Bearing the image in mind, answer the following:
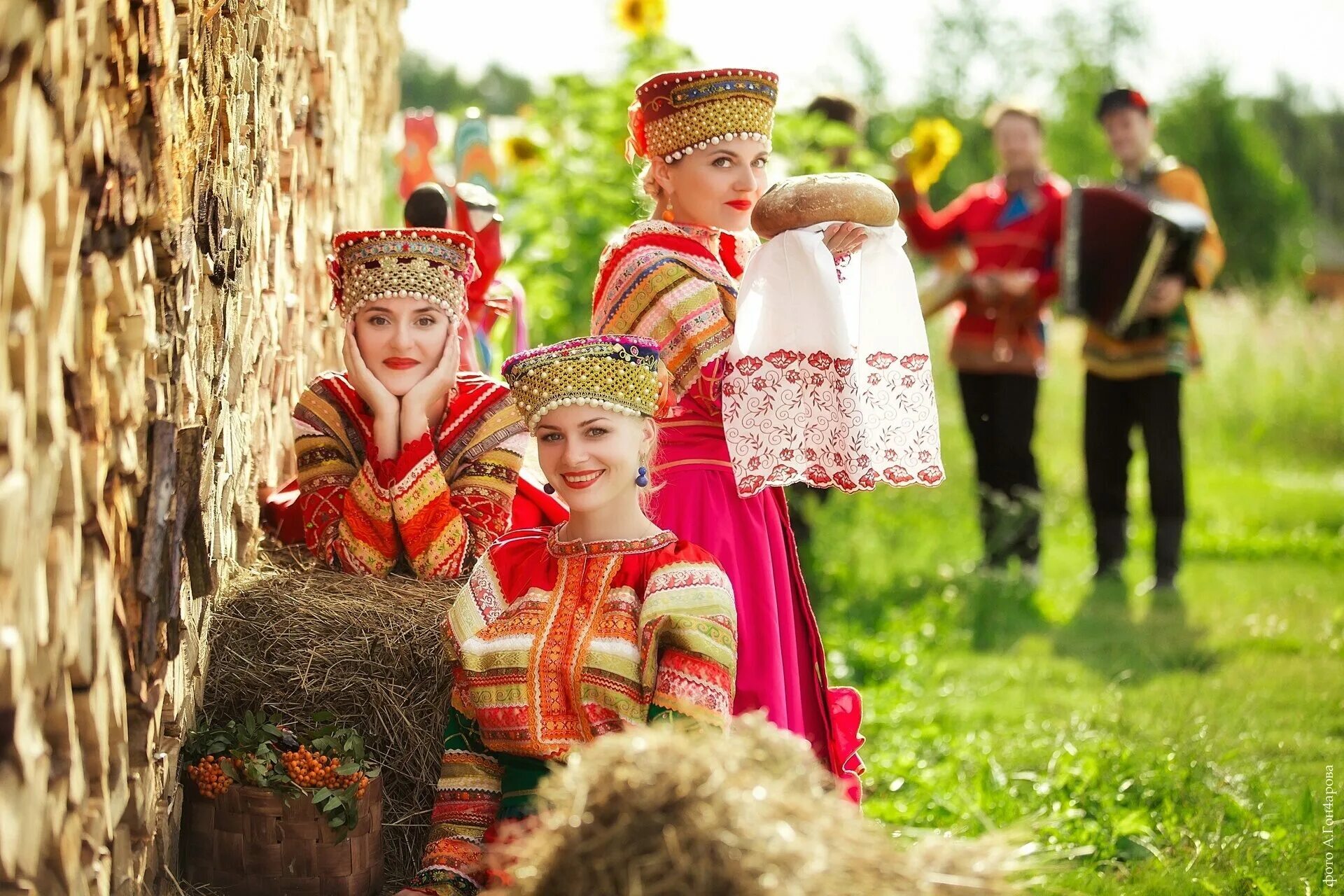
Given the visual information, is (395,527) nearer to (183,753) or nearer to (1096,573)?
(183,753)

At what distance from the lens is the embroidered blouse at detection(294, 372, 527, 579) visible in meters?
3.41

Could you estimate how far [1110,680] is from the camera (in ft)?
18.5

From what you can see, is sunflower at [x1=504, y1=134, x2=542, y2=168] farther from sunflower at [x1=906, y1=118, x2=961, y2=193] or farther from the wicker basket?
the wicker basket

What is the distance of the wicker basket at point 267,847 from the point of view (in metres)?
2.81

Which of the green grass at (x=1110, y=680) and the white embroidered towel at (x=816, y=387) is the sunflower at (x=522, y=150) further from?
the white embroidered towel at (x=816, y=387)

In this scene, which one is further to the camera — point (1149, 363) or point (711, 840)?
point (1149, 363)

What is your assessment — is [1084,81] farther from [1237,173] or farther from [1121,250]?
[1121,250]

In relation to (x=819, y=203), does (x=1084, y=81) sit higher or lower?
higher

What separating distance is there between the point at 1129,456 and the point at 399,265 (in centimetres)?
498

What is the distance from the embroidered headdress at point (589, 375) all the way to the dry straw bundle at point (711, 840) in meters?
1.01

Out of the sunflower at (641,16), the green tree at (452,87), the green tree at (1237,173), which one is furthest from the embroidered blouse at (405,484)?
the green tree at (452,87)

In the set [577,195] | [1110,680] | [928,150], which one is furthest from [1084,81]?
[1110,680]

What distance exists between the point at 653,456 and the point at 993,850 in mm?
1372

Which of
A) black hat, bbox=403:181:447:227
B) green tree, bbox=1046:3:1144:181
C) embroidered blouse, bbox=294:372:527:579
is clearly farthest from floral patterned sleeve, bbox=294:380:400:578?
green tree, bbox=1046:3:1144:181
